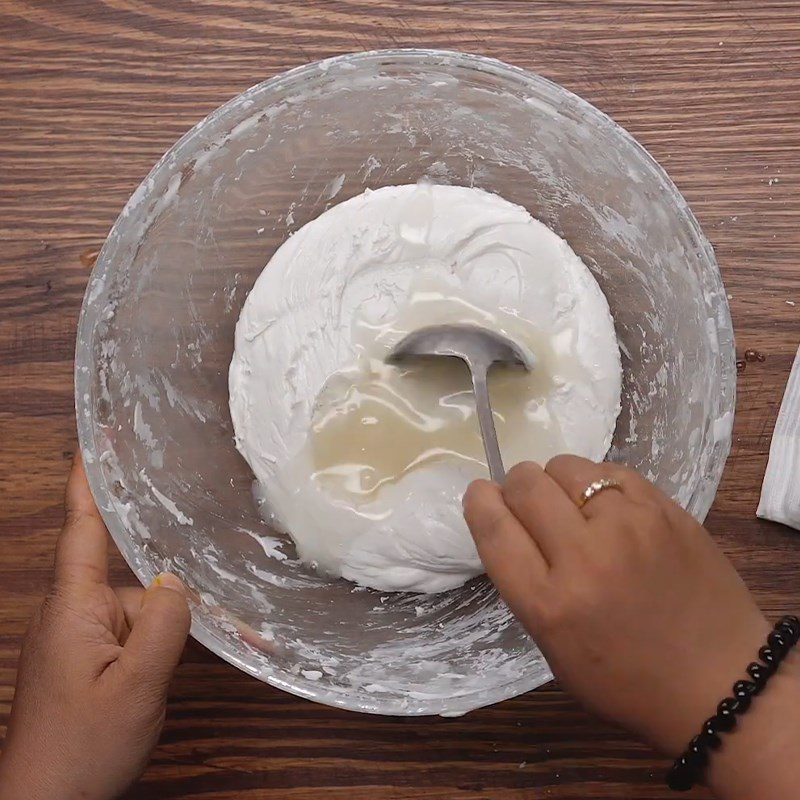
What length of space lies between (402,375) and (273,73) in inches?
16.3

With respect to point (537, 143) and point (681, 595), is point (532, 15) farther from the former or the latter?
point (681, 595)

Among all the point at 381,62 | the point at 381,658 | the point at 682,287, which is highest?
the point at 381,62

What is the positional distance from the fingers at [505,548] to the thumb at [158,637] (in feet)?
1.20

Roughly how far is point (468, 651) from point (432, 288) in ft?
1.47

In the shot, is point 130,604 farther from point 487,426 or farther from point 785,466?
point 785,466

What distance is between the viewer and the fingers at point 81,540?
83 cm

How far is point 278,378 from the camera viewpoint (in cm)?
91

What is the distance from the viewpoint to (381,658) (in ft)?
2.93

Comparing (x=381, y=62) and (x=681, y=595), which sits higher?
(x=381, y=62)

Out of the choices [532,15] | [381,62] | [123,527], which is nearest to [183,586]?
[123,527]

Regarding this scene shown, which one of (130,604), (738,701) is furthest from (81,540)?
(738,701)

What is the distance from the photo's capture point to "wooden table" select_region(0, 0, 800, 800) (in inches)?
35.6

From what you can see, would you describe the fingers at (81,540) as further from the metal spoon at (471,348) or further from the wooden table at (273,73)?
the metal spoon at (471,348)

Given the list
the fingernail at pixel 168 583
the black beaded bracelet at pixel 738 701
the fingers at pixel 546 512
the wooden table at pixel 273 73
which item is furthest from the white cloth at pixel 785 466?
the fingernail at pixel 168 583
